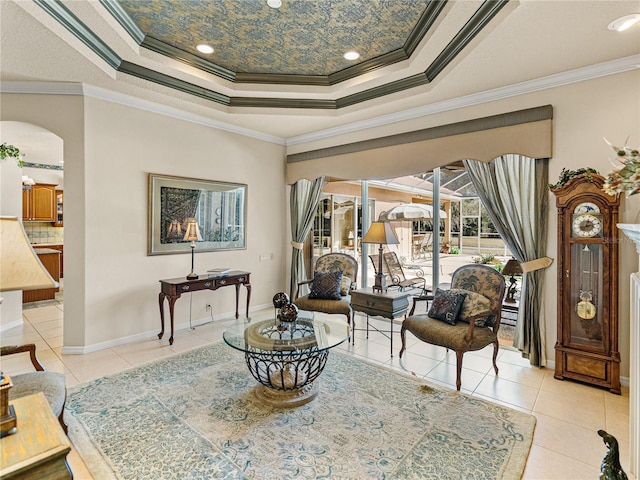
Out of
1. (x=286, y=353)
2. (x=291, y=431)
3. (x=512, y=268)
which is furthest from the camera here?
(x=512, y=268)

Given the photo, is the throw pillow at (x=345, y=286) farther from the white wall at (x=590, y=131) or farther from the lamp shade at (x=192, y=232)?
the white wall at (x=590, y=131)

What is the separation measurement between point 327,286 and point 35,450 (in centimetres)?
336

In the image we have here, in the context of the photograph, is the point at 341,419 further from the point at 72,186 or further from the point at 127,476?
the point at 72,186

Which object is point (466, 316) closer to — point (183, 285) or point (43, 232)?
point (183, 285)

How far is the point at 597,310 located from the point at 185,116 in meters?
5.19

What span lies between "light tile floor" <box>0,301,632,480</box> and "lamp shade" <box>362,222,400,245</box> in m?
1.30

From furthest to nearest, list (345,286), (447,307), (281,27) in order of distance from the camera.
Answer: (345,286) < (447,307) < (281,27)

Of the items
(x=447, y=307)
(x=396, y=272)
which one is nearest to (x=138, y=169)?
(x=396, y=272)

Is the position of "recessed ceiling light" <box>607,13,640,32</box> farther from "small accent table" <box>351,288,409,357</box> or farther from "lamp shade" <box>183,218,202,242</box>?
"lamp shade" <box>183,218,202,242</box>

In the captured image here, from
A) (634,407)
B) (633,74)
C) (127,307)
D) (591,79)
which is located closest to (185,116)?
(127,307)

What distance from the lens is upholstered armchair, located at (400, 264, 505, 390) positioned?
2977 mm

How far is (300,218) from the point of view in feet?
18.9

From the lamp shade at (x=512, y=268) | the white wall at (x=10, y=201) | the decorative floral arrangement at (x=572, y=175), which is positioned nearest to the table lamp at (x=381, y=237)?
the lamp shade at (x=512, y=268)

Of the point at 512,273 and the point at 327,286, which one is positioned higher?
the point at 512,273
